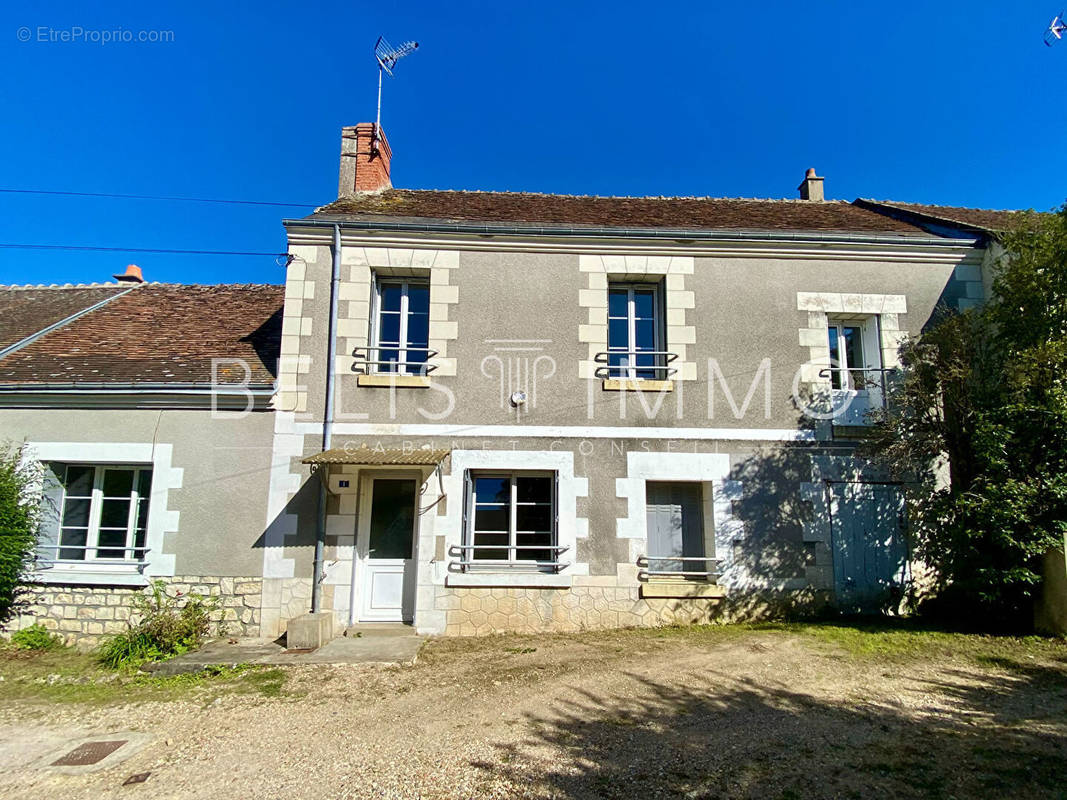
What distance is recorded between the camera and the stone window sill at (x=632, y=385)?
25.3ft

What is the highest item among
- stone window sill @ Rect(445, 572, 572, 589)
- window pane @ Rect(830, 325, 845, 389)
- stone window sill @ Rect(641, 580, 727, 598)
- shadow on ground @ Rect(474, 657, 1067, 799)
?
window pane @ Rect(830, 325, 845, 389)

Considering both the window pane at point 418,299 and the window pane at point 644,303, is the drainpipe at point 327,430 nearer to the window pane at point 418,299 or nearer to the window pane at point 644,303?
the window pane at point 418,299

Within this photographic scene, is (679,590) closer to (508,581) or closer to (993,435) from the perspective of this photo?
(508,581)

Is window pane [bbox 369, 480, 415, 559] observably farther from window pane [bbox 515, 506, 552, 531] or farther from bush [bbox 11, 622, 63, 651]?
bush [bbox 11, 622, 63, 651]

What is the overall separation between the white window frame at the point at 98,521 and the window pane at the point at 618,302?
5.92 meters

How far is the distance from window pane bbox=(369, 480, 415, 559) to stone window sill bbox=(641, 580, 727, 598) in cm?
287

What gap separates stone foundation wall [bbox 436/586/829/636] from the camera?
7.20 meters

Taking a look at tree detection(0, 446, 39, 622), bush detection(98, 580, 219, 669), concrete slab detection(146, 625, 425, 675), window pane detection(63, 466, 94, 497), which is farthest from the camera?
window pane detection(63, 466, 94, 497)

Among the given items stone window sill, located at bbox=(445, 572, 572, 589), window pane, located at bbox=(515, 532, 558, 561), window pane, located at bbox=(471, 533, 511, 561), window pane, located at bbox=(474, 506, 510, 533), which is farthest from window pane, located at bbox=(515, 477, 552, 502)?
stone window sill, located at bbox=(445, 572, 572, 589)

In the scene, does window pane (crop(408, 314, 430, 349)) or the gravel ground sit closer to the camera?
the gravel ground

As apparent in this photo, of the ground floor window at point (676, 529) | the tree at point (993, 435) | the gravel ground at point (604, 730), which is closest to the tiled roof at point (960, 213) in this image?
the tree at point (993, 435)

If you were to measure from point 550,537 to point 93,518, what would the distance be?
214 inches

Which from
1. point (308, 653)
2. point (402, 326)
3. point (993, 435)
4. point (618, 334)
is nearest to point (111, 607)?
point (308, 653)

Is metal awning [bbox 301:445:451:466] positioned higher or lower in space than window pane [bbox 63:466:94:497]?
higher
